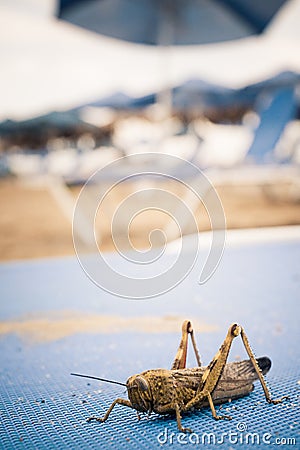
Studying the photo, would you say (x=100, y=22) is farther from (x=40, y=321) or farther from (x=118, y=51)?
(x=40, y=321)

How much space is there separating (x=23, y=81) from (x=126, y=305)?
8070mm

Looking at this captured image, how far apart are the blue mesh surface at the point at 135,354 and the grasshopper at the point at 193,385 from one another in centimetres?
4

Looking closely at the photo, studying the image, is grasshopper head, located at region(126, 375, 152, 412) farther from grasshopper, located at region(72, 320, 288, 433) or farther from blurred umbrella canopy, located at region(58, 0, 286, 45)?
blurred umbrella canopy, located at region(58, 0, 286, 45)

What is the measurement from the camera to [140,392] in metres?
1.02

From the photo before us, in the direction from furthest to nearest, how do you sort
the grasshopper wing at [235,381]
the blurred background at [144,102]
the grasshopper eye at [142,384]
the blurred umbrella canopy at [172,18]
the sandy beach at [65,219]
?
the blurred umbrella canopy at [172,18]
the blurred background at [144,102]
the sandy beach at [65,219]
the grasshopper wing at [235,381]
the grasshopper eye at [142,384]

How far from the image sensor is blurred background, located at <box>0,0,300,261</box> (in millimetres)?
5629

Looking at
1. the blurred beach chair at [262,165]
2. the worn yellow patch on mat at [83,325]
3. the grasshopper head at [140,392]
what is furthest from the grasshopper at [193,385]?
the blurred beach chair at [262,165]

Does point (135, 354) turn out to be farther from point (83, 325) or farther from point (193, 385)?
point (193, 385)

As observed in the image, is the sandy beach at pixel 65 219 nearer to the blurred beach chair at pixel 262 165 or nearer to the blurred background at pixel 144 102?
the blurred background at pixel 144 102

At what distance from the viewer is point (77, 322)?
2176 millimetres

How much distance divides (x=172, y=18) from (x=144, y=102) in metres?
4.69

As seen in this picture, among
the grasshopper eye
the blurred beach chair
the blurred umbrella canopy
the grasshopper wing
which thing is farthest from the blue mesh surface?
the blurred umbrella canopy

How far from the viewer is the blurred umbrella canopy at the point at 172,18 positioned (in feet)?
26.1

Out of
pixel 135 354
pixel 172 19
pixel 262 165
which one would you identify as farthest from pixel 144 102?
pixel 135 354
